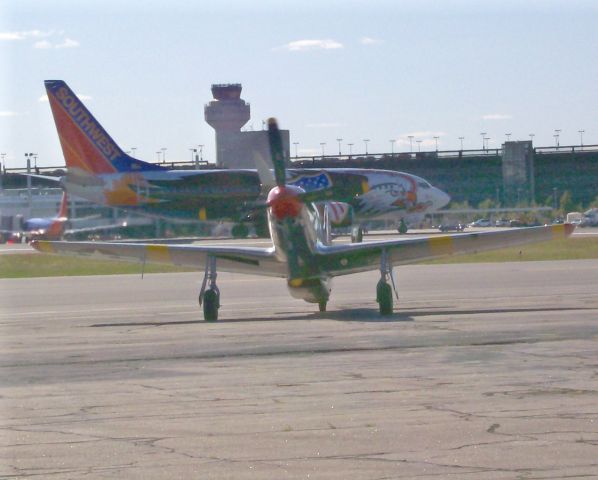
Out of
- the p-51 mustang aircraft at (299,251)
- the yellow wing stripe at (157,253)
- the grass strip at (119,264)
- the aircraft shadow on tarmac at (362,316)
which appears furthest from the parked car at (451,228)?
the aircraft shadow on tarmac at (362,316)

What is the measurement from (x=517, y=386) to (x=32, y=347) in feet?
27.0

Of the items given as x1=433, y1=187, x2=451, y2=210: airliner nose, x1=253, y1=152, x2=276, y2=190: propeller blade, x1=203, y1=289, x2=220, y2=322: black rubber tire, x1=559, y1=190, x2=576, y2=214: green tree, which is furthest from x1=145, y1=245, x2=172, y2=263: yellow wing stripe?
x1=559, y1=190, x2=576, y2=214: green tree

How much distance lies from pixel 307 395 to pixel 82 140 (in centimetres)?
5042

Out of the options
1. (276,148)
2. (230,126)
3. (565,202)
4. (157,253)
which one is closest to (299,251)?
(276,148)

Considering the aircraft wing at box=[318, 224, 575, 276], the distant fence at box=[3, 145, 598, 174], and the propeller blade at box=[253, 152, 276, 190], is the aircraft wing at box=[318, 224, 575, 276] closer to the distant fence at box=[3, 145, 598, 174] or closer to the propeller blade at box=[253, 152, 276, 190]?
the propeller blade at box=[253, 152, 276, 190]

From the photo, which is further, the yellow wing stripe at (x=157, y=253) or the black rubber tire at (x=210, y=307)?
the yellow wing stripe at (x=157, y=253)

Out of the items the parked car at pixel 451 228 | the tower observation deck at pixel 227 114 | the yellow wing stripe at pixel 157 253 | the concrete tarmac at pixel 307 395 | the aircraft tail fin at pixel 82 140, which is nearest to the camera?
the concrete tarmac at pixel 307 395

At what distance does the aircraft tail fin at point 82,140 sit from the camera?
2271 inches

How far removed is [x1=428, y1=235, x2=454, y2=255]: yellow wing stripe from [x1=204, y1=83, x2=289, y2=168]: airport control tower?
50.1 meters

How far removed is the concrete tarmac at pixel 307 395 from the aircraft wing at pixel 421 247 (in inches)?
43.4

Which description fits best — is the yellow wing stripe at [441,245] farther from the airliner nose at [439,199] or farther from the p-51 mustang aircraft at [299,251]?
the airliner nose at [439,199]

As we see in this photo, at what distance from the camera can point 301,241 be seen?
66.0 feet

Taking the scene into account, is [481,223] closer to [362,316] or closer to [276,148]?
[276,148]

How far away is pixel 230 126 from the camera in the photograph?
92.9 m
